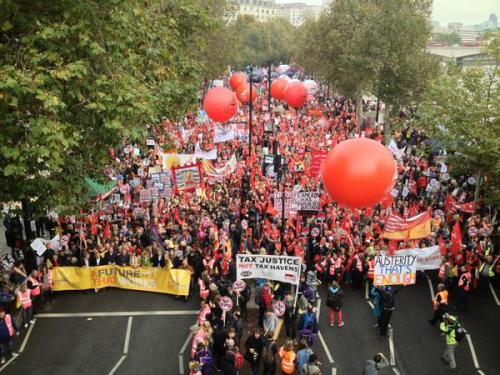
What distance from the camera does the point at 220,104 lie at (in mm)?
24484

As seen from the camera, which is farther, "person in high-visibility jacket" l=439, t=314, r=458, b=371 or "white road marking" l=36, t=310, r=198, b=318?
"white road marking" l=36, t=310, r=198, b=318

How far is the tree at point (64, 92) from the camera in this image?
33.8 feet

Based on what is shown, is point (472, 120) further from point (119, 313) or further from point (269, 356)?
point (119, 313)

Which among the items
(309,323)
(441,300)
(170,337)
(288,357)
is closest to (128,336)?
(170,337)

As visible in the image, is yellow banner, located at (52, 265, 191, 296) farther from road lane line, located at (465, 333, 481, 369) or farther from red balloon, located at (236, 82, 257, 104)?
red balloon, located at (236, 82, 257, 104)

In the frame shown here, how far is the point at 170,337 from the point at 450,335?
690 centimetres

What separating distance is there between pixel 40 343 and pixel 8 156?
5695 millimetres

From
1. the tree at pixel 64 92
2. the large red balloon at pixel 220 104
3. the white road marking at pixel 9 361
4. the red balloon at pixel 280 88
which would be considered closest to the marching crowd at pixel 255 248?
the white road marking at pixel 9 361

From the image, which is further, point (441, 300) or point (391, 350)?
point (441, 300)

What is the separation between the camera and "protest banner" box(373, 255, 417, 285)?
13.1 meters

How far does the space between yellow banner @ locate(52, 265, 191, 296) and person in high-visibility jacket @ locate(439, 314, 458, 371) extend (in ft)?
24.9

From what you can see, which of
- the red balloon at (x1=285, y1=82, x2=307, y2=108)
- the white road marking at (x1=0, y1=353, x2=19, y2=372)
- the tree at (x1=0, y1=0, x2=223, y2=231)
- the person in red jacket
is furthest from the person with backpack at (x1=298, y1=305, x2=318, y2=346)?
the red balloon at (x1=285, y1=82, x2=307, y2=108)

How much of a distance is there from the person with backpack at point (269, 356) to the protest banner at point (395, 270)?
3646mm

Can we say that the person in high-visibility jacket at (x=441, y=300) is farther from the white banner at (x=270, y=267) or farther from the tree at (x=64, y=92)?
the tree at (x=64, y=92)
